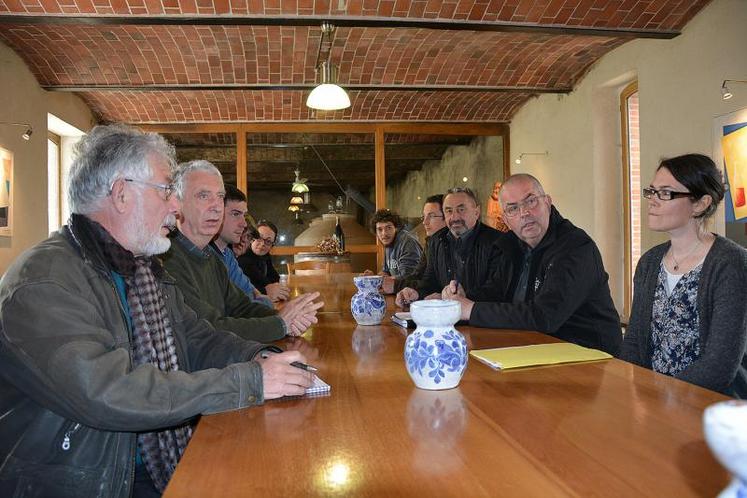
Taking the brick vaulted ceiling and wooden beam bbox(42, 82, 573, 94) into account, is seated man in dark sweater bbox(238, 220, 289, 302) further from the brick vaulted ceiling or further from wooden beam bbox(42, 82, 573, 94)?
wooden beam bbox(42, 82, 573, 94)

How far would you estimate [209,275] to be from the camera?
2.59 meters

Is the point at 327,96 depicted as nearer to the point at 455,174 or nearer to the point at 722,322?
the point at 722,322

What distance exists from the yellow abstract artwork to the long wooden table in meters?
3.80

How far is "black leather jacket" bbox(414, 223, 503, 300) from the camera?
150 inches

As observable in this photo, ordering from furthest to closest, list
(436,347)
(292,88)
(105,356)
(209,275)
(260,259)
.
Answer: (292,88), (260,259), (209,275), (436,347), (105,356)

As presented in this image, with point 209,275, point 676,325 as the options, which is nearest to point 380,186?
point 209,275

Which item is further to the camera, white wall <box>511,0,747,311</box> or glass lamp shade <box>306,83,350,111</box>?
white wall <box>511,0,747,311</box>

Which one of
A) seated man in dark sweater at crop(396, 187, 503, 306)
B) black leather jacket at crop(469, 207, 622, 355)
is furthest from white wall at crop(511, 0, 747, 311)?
black leather jacket at crop(469, 207, 622, 355)

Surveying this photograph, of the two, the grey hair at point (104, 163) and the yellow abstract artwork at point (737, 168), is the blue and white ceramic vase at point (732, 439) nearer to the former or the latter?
the grey hair at point (104, 163)

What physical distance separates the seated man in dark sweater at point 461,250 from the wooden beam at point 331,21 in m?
1.96

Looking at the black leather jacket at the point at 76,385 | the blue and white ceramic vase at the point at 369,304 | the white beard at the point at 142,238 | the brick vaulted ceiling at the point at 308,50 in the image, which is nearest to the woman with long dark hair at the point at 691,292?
the blue and white ceramic vase at the point at 369,304

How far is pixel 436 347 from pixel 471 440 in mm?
323

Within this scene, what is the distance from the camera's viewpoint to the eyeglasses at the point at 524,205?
2.65m

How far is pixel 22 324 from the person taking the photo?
1.17m
